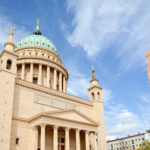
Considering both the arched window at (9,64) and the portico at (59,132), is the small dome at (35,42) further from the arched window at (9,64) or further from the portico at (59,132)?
the portico at (59,132)

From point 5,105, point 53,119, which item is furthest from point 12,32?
point 53,119

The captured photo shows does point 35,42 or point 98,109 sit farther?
point 35,42

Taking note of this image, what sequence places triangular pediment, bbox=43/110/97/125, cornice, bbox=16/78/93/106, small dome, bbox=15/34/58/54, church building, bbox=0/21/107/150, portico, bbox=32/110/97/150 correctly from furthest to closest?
1. small dome, bbox=15/34/58/54
2. cornice, bbox=16/78/93/106
3. triangular pediment, bbox=43/110/97/125
4. portico, bbox=32/110/97/150
5. church building, bbox=0/21/107/150

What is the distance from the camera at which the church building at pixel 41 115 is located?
1184 inches

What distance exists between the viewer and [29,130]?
3225 centimetres

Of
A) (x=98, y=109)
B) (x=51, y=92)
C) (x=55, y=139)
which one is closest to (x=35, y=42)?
(x=51, y=92)

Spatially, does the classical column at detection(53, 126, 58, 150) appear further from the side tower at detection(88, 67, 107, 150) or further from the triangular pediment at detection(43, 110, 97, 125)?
the side tower at detection(88, 67, 107, 150)

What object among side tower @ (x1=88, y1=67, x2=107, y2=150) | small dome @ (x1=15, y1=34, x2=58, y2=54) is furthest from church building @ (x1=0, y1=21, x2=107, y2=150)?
small dome @ (x1=15, y1=34, x2=58, y2=54)

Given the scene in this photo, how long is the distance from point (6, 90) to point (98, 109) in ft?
70.6

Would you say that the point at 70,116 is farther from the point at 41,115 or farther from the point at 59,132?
the point at 41,115

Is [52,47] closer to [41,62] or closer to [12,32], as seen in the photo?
[41,62]

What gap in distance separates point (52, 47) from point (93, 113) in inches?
1039

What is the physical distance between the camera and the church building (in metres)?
30.1

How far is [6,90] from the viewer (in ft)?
102
